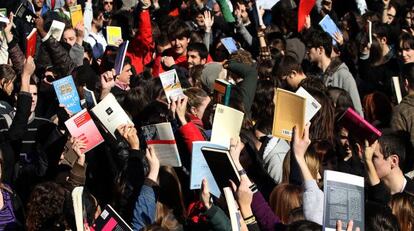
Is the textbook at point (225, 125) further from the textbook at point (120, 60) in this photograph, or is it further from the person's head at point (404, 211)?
the textbook at point (120, 60)

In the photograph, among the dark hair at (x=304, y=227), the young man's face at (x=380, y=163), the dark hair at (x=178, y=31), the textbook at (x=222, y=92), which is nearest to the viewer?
the dark hair at (x=304, y=227)

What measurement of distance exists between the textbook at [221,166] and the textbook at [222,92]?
2.04 m

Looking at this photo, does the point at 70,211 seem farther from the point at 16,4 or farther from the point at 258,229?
the point at 16,4

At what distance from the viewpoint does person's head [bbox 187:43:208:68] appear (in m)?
10.3

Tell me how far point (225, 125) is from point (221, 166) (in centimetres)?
93

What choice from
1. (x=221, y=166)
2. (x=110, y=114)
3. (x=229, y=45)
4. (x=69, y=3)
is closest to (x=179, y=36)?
(x=229, y=45)

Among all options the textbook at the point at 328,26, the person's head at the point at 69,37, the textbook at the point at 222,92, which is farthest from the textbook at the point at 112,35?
the textbook at the point at 222,92

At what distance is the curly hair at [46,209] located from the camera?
606 cm

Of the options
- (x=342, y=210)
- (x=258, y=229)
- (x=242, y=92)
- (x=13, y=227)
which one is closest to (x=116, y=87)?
(x=242, y=92)

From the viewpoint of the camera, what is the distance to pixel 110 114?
276 inches

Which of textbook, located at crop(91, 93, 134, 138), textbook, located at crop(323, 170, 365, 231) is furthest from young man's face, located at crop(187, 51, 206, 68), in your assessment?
textbook, located at crop(323, 170, 365, 231)

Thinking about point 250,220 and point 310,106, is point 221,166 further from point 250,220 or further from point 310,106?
point 310,106

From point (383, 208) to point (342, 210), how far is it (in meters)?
0.40

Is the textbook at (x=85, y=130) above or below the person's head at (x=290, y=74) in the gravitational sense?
below
